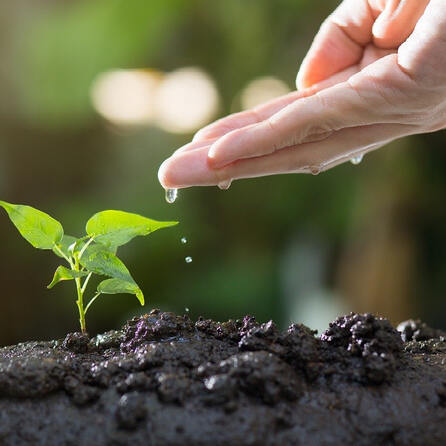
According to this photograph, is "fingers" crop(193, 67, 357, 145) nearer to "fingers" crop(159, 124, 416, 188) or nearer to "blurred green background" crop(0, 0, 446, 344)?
"fingers" crop(159, 124, 416, 188)

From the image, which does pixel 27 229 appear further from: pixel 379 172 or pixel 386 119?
pixel 379 172

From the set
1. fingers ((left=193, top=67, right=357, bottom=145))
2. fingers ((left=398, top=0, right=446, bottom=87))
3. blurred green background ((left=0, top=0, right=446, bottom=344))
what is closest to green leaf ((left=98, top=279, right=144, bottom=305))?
fingers ((left=193, top=67, right=357, bottom=145))

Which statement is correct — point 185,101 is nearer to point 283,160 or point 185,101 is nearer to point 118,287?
point 283,160

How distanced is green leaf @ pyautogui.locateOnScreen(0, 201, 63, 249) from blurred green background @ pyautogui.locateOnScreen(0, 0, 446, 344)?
2292 mm

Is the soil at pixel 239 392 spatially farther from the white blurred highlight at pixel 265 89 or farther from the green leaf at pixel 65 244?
the white blurred highlight at pixel 265 89

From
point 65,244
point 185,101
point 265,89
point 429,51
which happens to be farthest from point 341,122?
point 185,101

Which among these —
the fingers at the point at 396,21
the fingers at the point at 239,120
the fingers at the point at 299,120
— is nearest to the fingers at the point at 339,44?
the fingers at the point at 396,21

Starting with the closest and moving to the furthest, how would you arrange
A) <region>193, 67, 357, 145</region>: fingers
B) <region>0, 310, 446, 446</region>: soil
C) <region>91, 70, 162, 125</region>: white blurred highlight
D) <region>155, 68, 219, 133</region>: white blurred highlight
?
<region>0, 310, 446, 446</region>: soil, <region>193, 67, 357, 145</region>: fingers, <region>91, 70, 162, 125</region>: white blurred highlight, <region>155, 68, 219, 133</region>: white blurred highlight

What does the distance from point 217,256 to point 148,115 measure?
0.91 meters

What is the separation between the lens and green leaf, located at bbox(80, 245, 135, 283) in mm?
930

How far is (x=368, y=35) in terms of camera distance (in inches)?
57.9

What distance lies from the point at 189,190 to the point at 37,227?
2451 millimetres

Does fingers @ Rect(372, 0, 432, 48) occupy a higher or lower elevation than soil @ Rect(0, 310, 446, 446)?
higher

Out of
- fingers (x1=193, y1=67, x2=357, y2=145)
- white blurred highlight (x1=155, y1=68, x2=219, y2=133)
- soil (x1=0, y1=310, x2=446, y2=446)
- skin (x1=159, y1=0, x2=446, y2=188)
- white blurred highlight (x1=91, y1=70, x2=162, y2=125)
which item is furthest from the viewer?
white blurred highlight (x1=155, y1=68, x2=219, y2=133)
